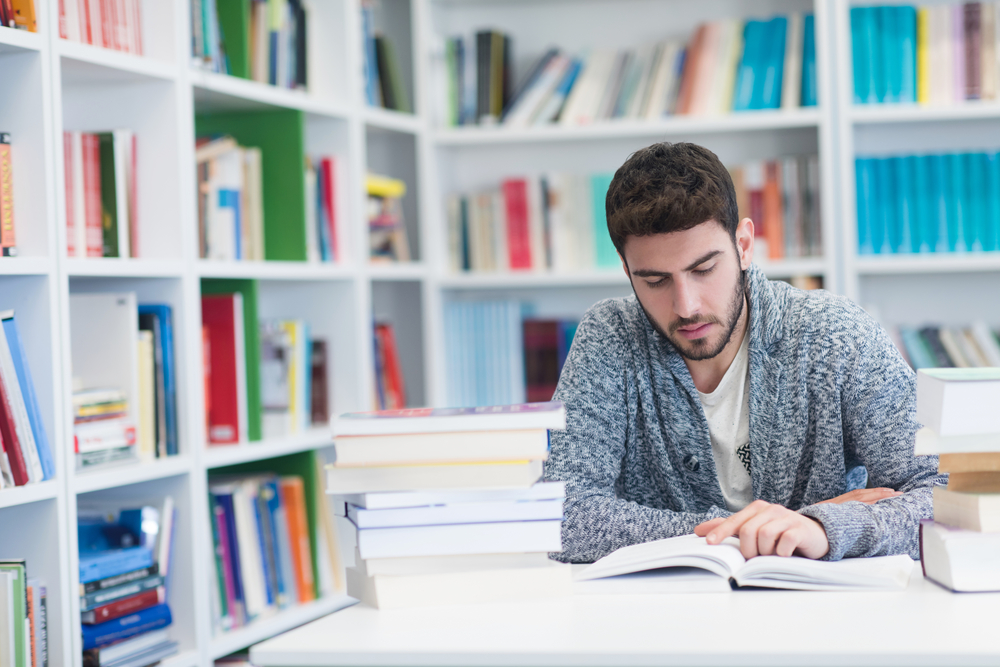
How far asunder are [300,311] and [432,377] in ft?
1.77

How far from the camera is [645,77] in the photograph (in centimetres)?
296

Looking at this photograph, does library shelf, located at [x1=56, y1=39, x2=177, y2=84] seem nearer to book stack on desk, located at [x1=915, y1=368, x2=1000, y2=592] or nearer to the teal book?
the teal book

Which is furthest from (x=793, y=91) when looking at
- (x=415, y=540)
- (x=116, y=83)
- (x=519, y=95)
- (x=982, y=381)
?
(x=415, y=540)

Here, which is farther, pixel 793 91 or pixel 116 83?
pixel 793 91

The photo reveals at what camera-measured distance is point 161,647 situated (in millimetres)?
1984

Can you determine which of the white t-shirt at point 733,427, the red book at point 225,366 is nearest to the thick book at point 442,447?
the white t-shirt at point 733,427

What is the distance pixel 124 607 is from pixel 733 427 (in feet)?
3.87

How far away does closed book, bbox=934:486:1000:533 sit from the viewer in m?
1.01

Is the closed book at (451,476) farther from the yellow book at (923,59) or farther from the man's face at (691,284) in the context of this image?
the yellow book at (923,59)

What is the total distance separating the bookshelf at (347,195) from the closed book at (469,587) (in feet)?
2.92

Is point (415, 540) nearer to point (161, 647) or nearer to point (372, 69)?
point (161, 647)

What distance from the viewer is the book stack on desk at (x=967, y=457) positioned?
0.99 metres

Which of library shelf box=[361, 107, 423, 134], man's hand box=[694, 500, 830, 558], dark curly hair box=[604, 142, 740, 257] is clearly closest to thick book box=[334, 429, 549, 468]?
man's hand box=[694, 500, 830, 558]

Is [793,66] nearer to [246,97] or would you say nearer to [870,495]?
[246,97]
